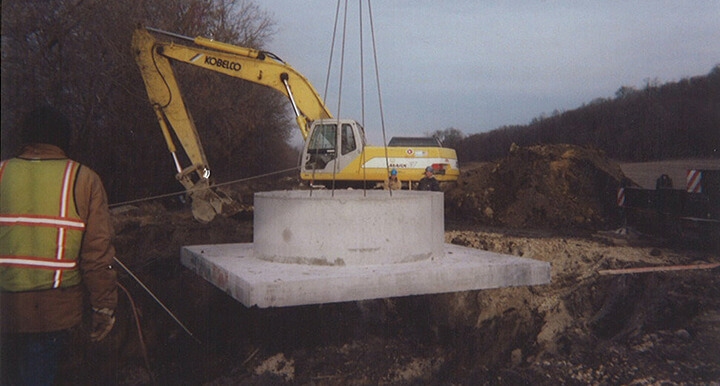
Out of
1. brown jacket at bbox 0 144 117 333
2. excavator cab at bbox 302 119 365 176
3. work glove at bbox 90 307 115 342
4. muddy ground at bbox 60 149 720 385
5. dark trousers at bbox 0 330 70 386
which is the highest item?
excavator cab at bbox 302 119 365 176

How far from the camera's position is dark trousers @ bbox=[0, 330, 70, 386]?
8.74 ft

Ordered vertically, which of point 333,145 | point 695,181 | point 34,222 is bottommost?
point 695,181

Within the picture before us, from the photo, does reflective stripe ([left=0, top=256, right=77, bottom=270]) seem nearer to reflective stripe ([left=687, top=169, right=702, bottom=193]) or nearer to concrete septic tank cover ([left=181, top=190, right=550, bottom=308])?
concrete septic tank cover ([left=181, top=190, right=550, bottom=308])

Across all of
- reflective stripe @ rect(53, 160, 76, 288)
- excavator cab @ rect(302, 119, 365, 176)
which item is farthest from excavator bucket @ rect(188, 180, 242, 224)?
reflective stripe @ rect(53, 160, 76, 288)

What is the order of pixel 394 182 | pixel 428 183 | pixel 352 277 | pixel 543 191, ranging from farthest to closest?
1. pixel 543 191
2. pixel 394 182
3. pixel 428 183
4. pixel 352 277

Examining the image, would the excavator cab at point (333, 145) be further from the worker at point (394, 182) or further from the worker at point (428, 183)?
the worker at point (428, 183)

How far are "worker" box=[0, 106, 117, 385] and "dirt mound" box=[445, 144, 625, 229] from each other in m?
11.5

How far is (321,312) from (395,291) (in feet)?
6.69

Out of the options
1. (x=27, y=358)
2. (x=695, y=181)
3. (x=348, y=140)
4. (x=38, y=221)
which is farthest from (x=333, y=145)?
(x=27, y=358)

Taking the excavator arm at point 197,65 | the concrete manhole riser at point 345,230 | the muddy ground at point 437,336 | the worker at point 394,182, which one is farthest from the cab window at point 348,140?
the concrete manhole riser at point 345,230

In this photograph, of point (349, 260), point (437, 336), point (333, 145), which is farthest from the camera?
point (333, 145)

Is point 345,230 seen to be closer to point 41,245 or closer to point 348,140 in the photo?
point 41,245

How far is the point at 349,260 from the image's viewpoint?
4.37 m

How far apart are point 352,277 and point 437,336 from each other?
211 centimetres
